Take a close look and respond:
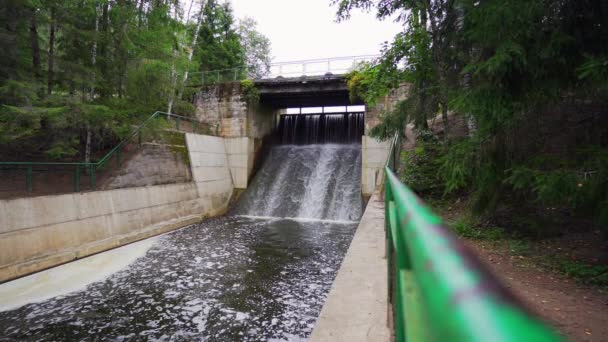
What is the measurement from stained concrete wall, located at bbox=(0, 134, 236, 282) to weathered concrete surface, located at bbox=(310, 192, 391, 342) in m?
8.13

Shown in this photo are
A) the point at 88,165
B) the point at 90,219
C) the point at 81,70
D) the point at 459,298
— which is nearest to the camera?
the point at 459,298

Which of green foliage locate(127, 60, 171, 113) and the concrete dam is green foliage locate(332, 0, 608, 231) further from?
green foliage locate(127, 60, 171, 113)

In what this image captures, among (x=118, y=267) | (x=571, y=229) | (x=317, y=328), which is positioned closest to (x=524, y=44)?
(x=571, y=229)

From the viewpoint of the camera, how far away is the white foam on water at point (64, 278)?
23.4 ft

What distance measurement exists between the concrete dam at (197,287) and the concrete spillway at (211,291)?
0.8 inches

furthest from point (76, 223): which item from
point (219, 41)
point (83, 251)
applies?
point (219, 41)

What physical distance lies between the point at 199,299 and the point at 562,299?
6.09 meters

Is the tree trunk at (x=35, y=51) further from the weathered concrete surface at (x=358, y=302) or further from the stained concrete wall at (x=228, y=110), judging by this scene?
the weathered concrete surface at (x=358, y=302)

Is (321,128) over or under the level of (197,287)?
over

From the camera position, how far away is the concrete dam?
6.01 metres

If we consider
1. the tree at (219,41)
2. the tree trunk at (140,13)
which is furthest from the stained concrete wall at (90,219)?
the tree at (219,41)

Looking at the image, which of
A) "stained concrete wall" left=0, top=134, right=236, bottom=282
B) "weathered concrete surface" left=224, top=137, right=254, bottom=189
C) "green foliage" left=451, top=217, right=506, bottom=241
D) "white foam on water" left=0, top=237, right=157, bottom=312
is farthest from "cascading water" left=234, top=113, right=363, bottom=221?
"green foliage" left=451, top=217, right=506, bottom=241

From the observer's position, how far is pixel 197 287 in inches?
302

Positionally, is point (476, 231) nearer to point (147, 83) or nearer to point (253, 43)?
point (147, 83)
